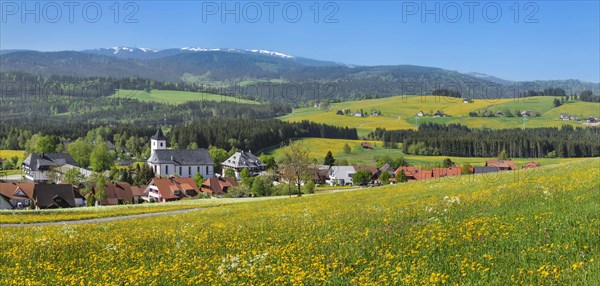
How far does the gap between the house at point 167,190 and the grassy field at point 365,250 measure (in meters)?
92.0

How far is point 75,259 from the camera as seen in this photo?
1647 cm

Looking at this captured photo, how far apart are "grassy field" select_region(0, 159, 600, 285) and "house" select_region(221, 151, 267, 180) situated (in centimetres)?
14912

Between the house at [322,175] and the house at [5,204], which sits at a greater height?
the house at [5,204]

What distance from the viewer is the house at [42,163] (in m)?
156

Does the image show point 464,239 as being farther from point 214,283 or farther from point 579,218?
point 214,283

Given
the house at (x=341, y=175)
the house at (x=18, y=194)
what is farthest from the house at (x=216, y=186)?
the house at (x=18, y=194)

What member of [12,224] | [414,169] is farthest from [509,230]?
[414,169]

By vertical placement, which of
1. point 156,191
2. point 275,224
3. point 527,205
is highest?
point 527,205

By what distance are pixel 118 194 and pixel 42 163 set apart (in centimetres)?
7026

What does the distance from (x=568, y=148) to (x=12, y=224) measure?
191986 mm

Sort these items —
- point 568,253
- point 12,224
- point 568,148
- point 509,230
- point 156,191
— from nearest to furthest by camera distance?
point 568,253, point 509,230, point 12,224, point 156,191, point 568,148

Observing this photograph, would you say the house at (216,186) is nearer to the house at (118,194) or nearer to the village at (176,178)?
the village at (176,178)

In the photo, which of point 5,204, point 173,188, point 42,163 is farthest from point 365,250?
point 42,163

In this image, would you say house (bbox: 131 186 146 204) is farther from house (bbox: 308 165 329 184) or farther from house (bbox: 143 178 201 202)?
house (bbox: 308 165 329 184)
